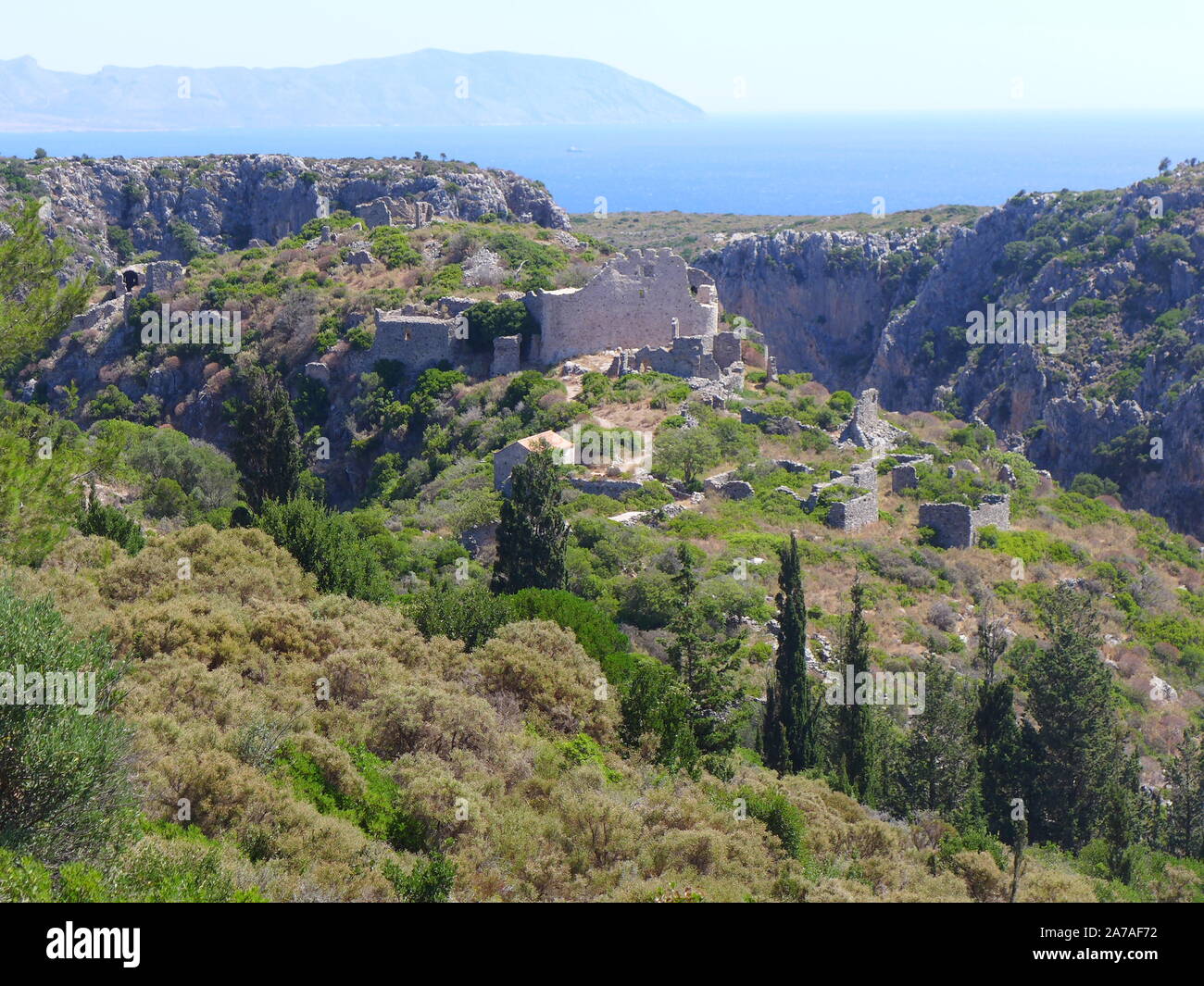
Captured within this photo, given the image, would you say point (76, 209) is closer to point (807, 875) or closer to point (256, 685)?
point (256, 685)

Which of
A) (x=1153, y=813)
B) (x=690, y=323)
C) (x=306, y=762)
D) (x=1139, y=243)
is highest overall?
(x=1139, y=243)

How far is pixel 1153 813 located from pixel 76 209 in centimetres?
7500

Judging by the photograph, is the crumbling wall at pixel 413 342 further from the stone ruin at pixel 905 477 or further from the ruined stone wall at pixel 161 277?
the stone ruin at pixel 905 477

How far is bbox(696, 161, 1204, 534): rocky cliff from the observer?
5606 cm

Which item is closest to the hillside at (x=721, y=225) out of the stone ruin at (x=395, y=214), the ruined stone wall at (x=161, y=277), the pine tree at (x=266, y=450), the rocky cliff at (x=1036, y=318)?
the rocky cliff at (x=1036, y=318)

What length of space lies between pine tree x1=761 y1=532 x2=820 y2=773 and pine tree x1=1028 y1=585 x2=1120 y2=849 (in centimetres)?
430

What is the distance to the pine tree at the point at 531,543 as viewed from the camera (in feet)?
76.1

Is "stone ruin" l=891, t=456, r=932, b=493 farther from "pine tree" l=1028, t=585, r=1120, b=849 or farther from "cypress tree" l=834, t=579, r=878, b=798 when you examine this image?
"cypress tree" l=834, t=579, r=878, b=798

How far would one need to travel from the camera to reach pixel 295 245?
57.4 metres

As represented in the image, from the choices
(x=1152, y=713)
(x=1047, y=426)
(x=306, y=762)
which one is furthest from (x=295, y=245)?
(x=306, y=762)

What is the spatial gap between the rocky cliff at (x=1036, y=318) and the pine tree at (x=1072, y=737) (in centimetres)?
3365

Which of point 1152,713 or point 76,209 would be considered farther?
point 76,209

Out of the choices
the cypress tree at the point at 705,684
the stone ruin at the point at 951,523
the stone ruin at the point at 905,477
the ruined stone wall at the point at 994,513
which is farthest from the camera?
the stone ruin at the point at 905,477
